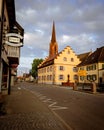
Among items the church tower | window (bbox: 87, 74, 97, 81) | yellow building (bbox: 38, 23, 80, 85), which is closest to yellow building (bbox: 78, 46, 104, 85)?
window (bbox: 87, 74, 97, 81)

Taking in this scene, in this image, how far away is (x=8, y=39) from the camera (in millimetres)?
13656

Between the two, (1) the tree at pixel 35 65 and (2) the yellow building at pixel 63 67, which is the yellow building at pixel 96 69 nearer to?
(2) the yellow building at pixel 63 67

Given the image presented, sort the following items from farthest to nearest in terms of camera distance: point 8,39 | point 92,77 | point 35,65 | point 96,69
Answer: point 35,65 → point 92,77 → point 96,69 → point 8,39

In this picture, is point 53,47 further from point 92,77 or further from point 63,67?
point 92,77

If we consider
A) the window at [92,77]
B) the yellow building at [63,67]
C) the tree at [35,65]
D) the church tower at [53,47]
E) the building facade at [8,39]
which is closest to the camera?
the building facade at [8,39]

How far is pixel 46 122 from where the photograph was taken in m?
8.87

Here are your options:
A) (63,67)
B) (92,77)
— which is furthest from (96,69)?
(63,67)

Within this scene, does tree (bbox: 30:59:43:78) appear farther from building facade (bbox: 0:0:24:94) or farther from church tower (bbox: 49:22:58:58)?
building facade (bbox: 0:0:24:94)

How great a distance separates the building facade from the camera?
1331 centimetres

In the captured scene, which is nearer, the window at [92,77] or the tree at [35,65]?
the window at [92,77]

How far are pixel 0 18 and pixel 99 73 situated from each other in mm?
46177

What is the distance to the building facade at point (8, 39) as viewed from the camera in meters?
13.3

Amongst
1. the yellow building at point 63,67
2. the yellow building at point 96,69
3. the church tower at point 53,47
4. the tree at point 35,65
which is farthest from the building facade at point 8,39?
the church tower at point 53,47

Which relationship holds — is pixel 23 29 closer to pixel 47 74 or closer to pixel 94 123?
pixel 94 123
